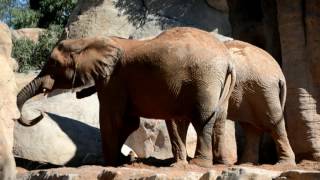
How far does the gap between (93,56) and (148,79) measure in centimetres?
81

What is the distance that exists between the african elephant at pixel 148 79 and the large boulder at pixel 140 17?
6.45 m

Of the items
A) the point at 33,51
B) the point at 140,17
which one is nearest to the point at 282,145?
the point at 140,17

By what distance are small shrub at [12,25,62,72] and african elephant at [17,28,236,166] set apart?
7783 millimetres

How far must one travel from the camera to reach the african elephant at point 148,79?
855cm

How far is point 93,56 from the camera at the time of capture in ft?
30.1

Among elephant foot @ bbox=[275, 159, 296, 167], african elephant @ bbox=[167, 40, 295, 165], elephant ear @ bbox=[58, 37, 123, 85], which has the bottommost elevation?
elephant foot @ bbox=[275, 159, 296, 167]

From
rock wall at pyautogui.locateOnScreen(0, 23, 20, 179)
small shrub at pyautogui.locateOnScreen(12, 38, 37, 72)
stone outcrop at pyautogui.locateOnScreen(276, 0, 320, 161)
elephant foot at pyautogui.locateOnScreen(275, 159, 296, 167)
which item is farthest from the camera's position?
small shrub at pyautogui.locateOnScreen(12, 38, 37, 72)

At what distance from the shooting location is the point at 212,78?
8547mm

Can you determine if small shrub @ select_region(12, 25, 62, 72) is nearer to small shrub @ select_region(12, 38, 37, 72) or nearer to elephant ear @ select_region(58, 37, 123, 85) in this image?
small shrub @ select_region(12, 38, 37, 72)

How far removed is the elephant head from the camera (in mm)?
9078

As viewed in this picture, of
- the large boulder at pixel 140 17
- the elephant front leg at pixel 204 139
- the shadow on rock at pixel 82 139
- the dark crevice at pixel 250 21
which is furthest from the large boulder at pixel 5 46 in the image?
the large boulder at pixel 140 17

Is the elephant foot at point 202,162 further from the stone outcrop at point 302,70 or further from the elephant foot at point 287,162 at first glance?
the stone outcrop at point 302,70

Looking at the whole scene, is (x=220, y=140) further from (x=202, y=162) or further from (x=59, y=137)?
(x=59, y=137)

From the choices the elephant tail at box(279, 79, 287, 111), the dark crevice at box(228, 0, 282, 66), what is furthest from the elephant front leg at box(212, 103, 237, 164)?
the dark crevice at box(228, 0, 282, 66)
